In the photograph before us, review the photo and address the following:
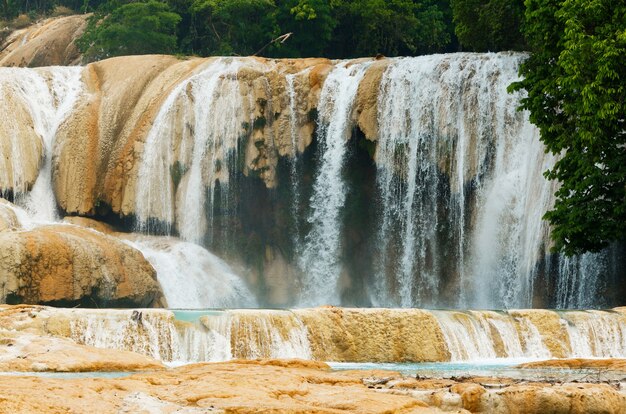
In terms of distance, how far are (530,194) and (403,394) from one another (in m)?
20.7

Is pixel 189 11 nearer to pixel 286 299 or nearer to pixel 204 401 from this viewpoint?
pixel 286 299

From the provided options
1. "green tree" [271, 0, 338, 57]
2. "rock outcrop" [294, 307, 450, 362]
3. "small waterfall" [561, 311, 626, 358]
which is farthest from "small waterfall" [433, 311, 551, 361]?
"green tree" [271, 0, 338, 57]

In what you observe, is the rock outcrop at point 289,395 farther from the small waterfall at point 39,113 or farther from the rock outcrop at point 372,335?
the small waterfall at point 39,113

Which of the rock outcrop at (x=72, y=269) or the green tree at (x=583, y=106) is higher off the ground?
the green tree at (x=583, y=106)

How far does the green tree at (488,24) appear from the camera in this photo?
3659cm

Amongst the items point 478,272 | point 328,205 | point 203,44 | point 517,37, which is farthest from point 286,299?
point 203,44

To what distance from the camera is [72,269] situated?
2791 centimetres

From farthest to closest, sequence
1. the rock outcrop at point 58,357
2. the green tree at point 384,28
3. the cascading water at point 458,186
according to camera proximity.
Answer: the green tree at point 384,28 < the cascading water at point 458,186 < the rock outcrop at point 58,357

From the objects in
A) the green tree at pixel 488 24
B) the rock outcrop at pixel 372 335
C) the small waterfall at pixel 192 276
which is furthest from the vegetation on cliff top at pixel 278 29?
the rock outcrop at pixel 372 335

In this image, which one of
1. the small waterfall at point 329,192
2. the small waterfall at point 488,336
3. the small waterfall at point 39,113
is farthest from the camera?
the small waterfall at point 329,192

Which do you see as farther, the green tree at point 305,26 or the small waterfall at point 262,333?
the green tree at point 305,26

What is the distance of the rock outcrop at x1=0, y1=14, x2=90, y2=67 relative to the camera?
51812 millimetres

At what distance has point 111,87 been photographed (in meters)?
37.6

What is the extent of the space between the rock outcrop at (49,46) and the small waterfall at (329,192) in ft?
63.7
